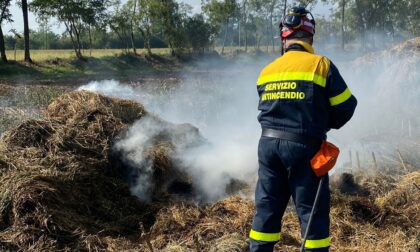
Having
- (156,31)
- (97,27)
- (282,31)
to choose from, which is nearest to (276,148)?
(282,31)

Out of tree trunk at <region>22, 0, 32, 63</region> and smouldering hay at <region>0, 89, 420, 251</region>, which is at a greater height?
tree trunk at <region>22, 0, 32, 63</region>

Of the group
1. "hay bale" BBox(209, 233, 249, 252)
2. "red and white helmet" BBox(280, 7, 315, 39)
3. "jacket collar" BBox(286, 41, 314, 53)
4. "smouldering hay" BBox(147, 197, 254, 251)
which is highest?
"red and white helmet" BBox(280, 7, 315, 39)

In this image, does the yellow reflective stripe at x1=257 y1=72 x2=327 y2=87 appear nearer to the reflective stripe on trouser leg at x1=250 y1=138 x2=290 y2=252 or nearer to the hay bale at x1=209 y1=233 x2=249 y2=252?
the reflective stripe on trouser leg at x1=250 y1=138 x2=290 y2=252

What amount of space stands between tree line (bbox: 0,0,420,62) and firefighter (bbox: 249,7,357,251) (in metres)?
25.0

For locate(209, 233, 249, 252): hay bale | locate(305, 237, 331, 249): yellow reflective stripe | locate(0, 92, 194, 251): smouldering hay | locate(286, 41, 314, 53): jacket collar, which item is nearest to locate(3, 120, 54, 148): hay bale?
locate(0, 92, 194, 251): smouldering hay

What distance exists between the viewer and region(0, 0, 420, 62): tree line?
30939 millimetres

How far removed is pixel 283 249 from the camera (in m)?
3.74

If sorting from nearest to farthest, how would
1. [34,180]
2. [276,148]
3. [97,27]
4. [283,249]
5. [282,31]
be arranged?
[276,148]
[282,31]
[283,249]
[34,180]
[97,27]

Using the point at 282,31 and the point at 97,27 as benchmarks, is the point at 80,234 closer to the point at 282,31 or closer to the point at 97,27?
the point at 282,31

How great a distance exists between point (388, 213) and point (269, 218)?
216cm

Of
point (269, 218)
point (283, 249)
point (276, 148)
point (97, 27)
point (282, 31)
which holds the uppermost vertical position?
point (97, 27)

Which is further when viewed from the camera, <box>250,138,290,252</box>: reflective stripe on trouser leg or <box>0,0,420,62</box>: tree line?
<box>0,0,420,62</box>: tree line

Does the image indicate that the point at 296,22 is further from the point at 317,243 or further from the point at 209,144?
the point at 209,144

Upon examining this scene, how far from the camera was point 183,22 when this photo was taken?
40219 millimetres
